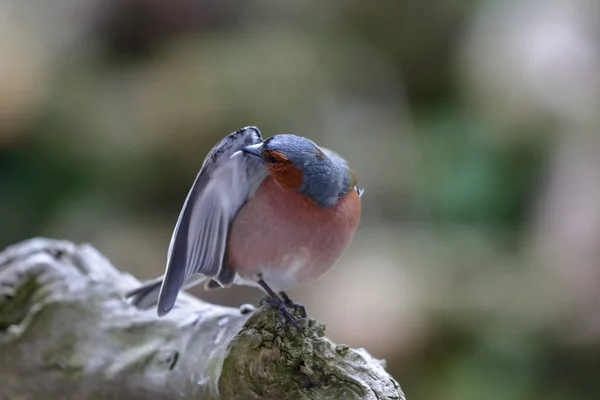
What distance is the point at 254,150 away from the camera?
61.8 inches

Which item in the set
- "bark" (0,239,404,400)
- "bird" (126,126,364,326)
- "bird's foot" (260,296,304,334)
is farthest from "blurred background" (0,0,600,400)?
"bird's foot" (260,296,304,334)

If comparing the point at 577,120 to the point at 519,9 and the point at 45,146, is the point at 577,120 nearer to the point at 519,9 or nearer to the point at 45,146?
the point at 519,9

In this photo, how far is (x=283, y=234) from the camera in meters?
1.72

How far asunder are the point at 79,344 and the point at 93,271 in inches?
10.6

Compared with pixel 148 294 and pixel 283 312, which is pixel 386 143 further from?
pixel 283 312

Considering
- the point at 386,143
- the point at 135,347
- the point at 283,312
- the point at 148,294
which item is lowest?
the point at 135,347

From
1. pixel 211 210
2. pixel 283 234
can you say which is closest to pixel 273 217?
pixel 283 234

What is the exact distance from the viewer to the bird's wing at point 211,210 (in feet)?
5.08

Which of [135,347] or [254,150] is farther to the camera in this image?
[135,347]

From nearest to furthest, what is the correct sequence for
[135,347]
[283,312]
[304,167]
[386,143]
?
1. [283,312]
2. [304,167]
3. [135,347]
4. [386,143]

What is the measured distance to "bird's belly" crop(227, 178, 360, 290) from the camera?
1716 millimetres

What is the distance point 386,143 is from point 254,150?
374 cm

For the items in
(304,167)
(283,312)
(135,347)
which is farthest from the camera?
(135,347)

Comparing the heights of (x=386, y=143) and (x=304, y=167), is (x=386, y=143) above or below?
above
